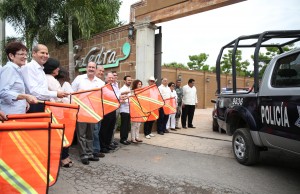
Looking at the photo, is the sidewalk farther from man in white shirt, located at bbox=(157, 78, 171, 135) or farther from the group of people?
the group of people

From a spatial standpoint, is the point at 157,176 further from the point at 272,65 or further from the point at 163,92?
the point at 163,92

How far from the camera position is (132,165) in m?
5.26

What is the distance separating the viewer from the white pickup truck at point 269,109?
A: 13.3 feet

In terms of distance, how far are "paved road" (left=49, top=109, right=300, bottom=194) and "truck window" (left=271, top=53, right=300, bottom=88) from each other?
4.95 feet

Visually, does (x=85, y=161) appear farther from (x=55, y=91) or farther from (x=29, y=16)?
(x=29, y=16)

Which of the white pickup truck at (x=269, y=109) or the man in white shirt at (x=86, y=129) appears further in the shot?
the man in white shirt at (x=86, y=129)

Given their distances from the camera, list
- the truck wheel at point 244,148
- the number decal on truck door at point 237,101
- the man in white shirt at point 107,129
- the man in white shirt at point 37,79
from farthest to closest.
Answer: the man in white shirt at point 107,129, the number decal on truck door at point 237,101, the truck wheel at point 244,148, the man in white shirt at point 37,79

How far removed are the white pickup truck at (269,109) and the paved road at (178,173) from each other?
509 mm

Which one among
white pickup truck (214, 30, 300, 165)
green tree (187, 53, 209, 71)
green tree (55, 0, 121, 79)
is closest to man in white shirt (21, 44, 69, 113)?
white pickup truck (214, 30, 300, 165)

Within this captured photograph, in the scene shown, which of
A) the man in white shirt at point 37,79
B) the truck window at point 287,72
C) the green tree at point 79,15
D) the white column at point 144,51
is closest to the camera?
the man in white shirt at point 37,79

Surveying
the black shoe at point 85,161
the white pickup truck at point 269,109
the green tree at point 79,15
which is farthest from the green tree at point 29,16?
the white pickup truck at point 269,109

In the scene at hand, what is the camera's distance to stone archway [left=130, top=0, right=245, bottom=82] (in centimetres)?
890

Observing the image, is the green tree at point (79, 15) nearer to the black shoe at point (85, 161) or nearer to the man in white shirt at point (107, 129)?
the man in white shirt at point (107, 129)

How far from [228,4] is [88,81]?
15.1 ft
